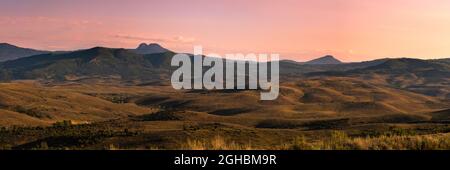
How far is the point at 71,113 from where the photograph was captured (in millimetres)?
112688

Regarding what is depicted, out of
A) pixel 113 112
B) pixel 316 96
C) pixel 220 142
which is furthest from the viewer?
pixel 316 96

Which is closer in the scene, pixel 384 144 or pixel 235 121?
pixel 384 144

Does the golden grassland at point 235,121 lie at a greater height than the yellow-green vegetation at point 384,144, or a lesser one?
lesser

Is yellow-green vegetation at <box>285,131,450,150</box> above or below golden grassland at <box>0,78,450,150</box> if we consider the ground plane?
above

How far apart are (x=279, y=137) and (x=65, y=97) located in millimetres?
101092

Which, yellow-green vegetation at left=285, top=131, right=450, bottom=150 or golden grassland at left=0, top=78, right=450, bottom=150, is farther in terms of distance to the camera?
golden grassland at left=0, top=78, right=450, bottom=150

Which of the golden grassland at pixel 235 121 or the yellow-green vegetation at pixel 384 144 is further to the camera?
the golden grassland at pixel 235 121

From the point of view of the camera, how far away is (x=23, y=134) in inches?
2265

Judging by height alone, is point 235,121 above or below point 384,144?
below
